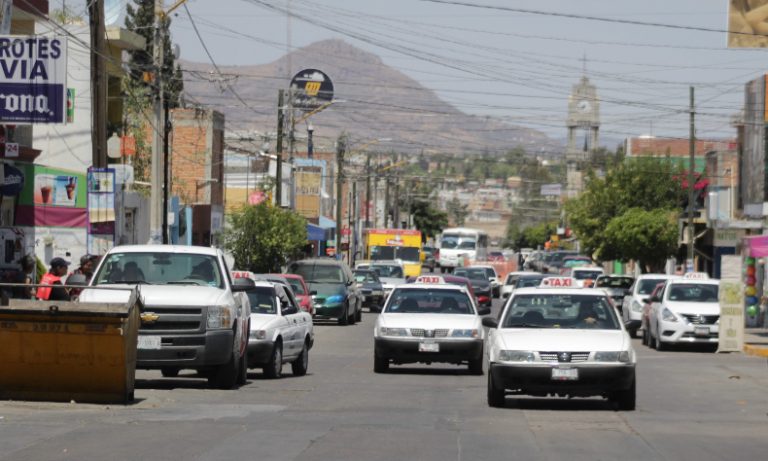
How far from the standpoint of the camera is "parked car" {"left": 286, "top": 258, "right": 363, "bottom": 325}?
43875 millimetres

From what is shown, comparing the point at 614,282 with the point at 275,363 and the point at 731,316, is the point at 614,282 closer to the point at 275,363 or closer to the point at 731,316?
the point at 731,316

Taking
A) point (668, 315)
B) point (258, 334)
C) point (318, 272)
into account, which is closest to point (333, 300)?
point (318, 272)

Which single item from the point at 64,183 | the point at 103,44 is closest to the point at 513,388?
the point at 103,44

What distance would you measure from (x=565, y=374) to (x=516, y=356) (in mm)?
655

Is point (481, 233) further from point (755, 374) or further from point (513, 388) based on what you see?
point (513, 388)

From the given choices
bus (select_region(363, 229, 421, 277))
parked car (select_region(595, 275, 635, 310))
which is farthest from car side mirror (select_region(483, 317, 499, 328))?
bus (select_region(363, 229, 421, 277))

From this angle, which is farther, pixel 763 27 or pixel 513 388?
pixel 763 27

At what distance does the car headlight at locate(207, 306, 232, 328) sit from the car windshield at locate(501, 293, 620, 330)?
377cm

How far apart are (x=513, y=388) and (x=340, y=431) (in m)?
3.91

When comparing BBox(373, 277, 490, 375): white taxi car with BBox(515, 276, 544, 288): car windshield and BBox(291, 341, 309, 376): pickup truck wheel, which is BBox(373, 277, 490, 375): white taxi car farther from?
BBox(515, 276, 544, 288): car windshield

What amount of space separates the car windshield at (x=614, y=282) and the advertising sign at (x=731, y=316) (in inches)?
507

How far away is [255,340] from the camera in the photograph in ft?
74.0

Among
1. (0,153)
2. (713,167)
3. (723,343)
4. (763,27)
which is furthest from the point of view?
(713,167)

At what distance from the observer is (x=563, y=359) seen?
57.3 feet
